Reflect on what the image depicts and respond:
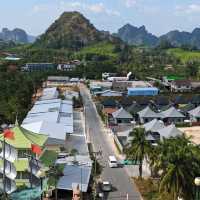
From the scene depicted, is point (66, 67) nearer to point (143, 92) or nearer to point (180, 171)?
point (143, 92)

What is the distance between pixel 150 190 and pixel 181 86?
61403mm

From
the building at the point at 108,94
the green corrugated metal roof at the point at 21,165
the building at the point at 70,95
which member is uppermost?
the green corrugated metal roof at the point at 21,165

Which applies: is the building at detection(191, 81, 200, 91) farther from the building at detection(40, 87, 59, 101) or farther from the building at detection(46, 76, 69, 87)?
the building at detection(46, 76, 69, 87)

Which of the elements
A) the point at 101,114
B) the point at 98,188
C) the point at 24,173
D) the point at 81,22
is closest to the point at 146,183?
the point at 98,188

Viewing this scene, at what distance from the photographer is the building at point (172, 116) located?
201ft

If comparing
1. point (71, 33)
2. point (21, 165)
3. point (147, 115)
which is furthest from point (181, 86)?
point (71, 33)

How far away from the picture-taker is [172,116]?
6116 centimetres

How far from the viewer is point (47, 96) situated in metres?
76.6

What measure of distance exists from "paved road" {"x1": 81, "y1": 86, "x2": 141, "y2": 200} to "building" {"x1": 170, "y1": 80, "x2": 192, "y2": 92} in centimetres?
3100

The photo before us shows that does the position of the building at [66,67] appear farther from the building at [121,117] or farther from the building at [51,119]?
the building at [121,117]

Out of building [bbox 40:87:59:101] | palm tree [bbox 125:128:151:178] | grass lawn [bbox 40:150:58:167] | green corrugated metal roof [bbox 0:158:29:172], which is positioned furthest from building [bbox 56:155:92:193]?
building [bbox 40:87:59:101]

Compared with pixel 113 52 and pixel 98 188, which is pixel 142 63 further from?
pixel 98 188

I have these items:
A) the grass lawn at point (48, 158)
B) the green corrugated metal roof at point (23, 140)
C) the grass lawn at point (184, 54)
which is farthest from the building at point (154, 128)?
the grass lawn at point (184, 54)

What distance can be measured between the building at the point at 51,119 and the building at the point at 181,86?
27381mm
